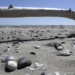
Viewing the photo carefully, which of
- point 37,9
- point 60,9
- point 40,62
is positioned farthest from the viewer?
point 60,9

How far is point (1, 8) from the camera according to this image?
3.10m

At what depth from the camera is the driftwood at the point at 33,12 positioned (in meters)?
3.21

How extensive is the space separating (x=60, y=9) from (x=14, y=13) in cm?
196

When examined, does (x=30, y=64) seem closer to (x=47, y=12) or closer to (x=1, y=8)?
(x=1, y=8)

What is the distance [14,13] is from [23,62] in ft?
8.27

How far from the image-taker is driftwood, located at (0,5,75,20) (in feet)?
10.5

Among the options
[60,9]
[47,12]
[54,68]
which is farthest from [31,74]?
[60,9]

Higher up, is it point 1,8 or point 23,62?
point 1,8

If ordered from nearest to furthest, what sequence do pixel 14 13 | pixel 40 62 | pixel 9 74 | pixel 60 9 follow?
pixel 9 74 → pixel 40 62 → pixel 14 13 → pixel 60 9

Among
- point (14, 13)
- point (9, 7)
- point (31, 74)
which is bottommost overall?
point (31, 74)

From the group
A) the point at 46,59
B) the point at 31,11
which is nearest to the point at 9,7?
the point at 31,11

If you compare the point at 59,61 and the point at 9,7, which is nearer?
the point at 59,61

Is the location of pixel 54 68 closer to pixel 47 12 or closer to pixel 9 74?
pixel 9 74

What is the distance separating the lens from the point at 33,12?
11.5 ft
